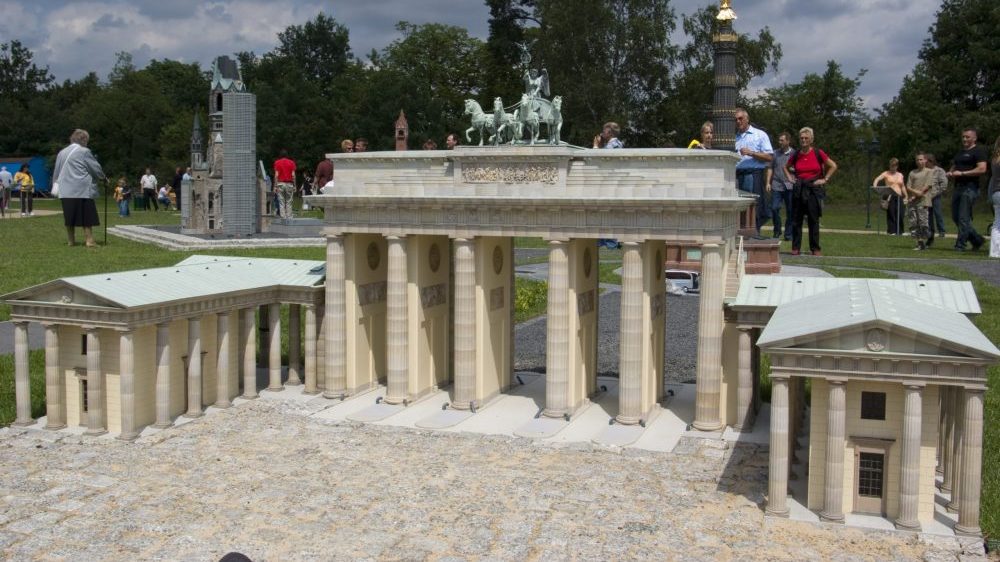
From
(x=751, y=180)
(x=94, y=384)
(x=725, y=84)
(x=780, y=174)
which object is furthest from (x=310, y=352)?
(x=780, y=174)

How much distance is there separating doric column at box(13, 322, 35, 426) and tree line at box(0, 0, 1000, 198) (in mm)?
50909

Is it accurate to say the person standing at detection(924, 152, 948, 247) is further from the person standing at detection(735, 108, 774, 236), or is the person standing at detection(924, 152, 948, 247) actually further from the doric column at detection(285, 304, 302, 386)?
the doric column at detection(285, 304, 302, 386)

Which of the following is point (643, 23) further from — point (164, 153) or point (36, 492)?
point (36, 492)

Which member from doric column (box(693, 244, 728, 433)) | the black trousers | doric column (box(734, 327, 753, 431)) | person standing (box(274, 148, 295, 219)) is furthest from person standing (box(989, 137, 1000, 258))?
person standing (box(274, 148, 295, 219))

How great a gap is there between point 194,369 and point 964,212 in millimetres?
31360

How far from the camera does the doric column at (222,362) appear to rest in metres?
25.0

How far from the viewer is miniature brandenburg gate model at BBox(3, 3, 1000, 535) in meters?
17.2

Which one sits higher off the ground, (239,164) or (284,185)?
(239,164)

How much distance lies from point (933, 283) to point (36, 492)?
61.6 ft

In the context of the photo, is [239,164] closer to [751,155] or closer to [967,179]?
[751,155]

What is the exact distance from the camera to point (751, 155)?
107ft

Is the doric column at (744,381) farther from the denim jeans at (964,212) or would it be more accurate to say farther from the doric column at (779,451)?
the denim jeans at (964,212)

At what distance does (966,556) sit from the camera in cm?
1588

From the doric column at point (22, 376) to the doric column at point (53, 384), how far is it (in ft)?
1.81
